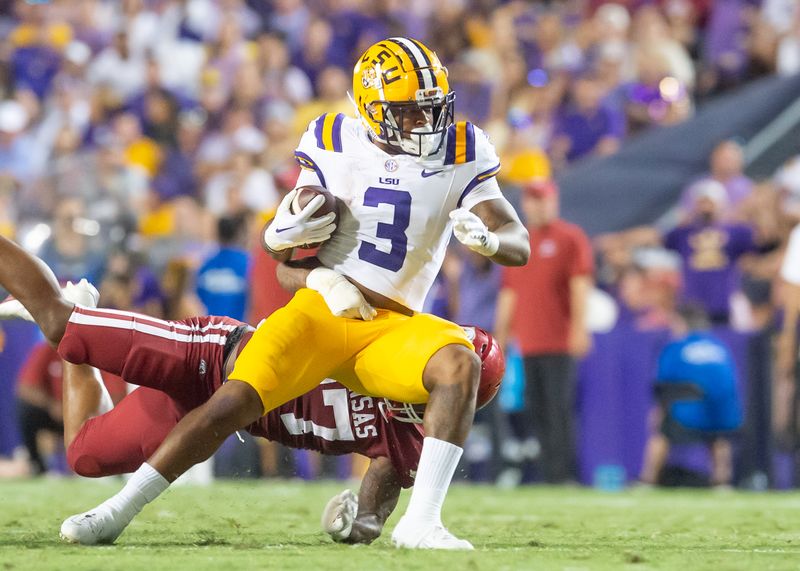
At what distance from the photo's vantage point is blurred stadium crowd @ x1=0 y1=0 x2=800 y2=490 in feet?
33.7

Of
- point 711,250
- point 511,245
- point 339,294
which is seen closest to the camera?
point 339,294

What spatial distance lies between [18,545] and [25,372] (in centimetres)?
501

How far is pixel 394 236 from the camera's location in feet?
17.7

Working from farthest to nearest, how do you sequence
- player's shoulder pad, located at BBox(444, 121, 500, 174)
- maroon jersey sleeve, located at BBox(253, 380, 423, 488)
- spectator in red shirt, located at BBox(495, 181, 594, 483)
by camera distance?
1. spectator in red shirt, located at BBox(495, 181, 594, 483)
2. maroon jersey sleeve, located at BBox(253, 380, 423, 488)
3. player's shoulder pad, located at BBox(444, 121, 500, 174)

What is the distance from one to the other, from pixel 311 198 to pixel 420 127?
48cm

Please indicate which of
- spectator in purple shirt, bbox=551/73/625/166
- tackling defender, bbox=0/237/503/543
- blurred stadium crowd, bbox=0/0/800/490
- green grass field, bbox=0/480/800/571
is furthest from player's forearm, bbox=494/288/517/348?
tackling defender, bbox=0/237/503/543

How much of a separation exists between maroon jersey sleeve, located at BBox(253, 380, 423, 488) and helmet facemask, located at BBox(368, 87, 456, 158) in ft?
3.06

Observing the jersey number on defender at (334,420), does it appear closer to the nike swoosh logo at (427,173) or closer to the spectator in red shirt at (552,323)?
the nike swoosh logo at (427,173)

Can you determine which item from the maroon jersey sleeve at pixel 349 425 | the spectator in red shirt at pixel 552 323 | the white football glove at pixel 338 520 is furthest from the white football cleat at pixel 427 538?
the spectator in red shirt at pixel 552 323

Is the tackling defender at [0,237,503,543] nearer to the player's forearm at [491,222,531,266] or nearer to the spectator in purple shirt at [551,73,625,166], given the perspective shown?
the player's forearm at [491,222,531,266]

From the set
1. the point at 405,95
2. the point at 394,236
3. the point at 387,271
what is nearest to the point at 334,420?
the point at 387,271

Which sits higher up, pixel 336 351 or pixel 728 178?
pixel 728 178

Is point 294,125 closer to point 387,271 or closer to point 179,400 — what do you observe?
point 179,400

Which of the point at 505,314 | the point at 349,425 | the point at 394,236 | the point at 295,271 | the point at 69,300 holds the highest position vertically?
the point at 505,314
